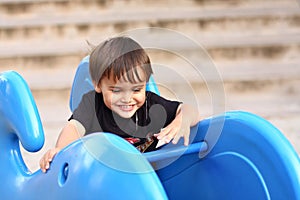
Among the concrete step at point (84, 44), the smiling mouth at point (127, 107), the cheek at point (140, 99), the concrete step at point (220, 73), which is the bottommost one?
the concrete step at point (220, 73)

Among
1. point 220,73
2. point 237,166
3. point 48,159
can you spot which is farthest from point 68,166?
point 220,73

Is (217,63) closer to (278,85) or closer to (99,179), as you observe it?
(278,85)

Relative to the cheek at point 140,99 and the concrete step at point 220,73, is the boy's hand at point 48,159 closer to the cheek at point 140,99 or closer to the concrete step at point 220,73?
the cheek at point 140,99

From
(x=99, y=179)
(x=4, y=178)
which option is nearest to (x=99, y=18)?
(x=4, y=178)

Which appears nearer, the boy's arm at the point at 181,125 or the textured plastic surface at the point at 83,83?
the boy's arm at the point at 181,125

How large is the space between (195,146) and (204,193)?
12 cm

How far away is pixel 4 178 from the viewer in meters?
Result: 1.20

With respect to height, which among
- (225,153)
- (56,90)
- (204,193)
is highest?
(225,153)

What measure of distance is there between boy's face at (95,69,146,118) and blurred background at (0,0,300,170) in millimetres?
1518

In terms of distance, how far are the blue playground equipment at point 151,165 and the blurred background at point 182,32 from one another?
140 centimetres

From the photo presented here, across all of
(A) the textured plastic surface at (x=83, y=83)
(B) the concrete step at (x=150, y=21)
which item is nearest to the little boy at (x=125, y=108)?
(A) the textured plastic surface at (x=83, y=83)

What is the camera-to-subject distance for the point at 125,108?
3.48 feet

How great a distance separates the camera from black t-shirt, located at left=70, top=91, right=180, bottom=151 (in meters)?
1.12

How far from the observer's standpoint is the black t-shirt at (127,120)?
44.0 inches
